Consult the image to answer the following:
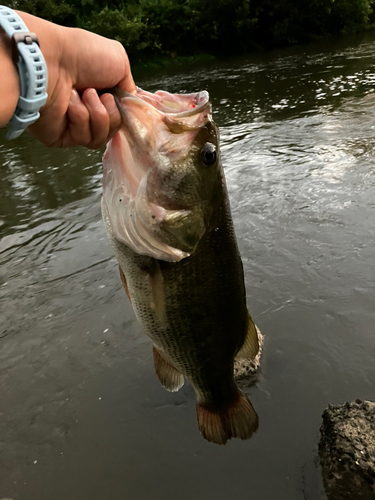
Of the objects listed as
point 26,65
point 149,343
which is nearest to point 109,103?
point 26,65

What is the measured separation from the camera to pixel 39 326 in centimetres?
422

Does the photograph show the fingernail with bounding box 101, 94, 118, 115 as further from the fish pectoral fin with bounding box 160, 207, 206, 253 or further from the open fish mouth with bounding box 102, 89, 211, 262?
the fish pectoral fin with bounding box 160, 207, 206, 253

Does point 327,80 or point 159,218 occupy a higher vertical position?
point 159,218

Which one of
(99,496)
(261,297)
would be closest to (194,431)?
(99,496)

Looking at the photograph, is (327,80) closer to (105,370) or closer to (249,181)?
(249,181)

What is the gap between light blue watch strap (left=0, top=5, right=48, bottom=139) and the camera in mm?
1331

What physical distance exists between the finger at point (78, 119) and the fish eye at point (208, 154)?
19.6 inches

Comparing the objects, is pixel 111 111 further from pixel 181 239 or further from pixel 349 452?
pixel 349 452

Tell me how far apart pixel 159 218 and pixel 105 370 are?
84.7 inches

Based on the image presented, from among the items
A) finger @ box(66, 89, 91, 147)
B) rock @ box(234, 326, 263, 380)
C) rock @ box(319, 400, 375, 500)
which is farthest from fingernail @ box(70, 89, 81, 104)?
rock @ box(234, 326, 263, 380)

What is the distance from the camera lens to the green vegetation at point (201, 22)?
26594 mm

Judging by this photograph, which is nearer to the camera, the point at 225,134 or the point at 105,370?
the point at 105,370

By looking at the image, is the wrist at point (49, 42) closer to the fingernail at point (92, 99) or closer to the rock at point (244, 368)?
the fingernail at point (92, 99)

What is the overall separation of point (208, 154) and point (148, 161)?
0.88 ft
